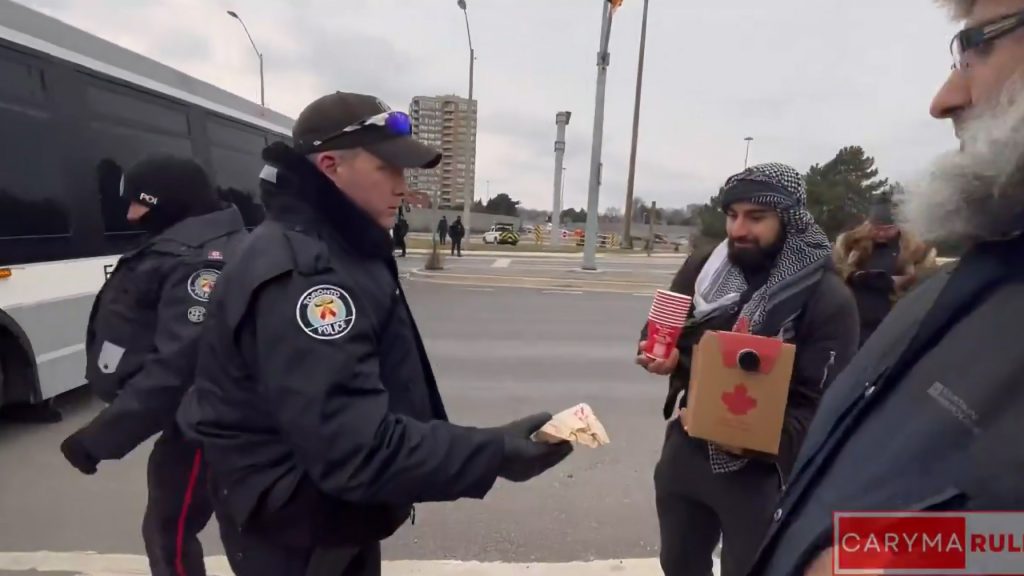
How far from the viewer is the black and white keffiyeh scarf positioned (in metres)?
2.16

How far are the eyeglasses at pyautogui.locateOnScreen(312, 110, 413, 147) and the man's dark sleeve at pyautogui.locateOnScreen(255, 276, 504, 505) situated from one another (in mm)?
429

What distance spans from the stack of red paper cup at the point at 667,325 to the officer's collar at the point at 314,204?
42.3 inches

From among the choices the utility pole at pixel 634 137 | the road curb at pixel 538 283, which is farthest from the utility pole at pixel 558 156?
the road curb at pixel 538 283

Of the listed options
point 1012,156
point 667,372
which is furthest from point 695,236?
point 1012,156

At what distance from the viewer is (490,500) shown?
148 inches

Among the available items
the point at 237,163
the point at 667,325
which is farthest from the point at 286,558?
the point at 237,163

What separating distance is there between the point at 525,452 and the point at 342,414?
1.52 feet

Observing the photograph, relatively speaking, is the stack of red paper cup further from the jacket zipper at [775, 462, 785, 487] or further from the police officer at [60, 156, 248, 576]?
the police officer at [60, 156, 248, 576]

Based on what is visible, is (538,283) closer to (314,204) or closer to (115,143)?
(115,143)

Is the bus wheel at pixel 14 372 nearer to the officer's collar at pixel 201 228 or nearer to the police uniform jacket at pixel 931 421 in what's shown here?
the officer's collar at pixel 201 228

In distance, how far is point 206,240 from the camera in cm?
259

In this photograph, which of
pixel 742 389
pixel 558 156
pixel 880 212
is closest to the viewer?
pixel 742 389

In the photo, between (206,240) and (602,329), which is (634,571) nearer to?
(206,240)

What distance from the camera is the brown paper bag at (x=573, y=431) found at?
1.64 metres
